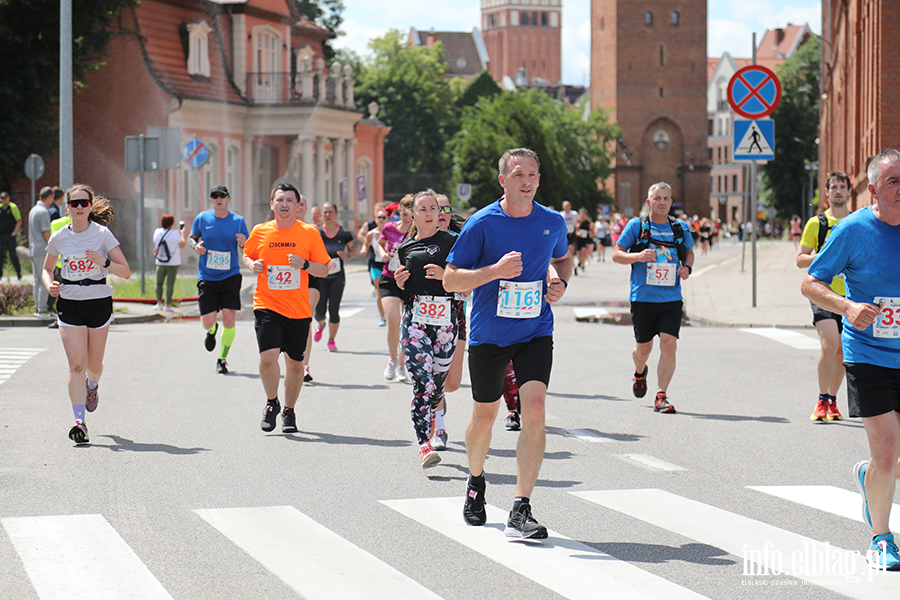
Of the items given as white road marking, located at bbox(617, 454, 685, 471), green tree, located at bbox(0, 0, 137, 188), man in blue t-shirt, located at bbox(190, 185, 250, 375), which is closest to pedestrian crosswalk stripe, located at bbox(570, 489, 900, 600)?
white road marking, located at bbox(617, 454, 685, 471)

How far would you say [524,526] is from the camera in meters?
5.88

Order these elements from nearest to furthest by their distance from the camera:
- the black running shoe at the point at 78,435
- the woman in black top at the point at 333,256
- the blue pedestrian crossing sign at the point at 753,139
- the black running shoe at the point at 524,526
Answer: the black running shoe at the point at 524,526, the black running shoe at the point at 78,435, the woman in black top at the point at 333,256, the blue pedestrian crossing sign at the point at 753,139

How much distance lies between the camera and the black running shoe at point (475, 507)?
20.5 ft

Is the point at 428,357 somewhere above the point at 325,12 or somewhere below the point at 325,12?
below

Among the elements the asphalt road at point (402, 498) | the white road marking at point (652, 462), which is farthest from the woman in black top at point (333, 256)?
the white road marking at point (652, 462)

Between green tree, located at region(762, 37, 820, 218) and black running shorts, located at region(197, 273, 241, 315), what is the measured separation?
81.3 metres

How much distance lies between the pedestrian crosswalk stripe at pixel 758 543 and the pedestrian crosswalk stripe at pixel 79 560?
2.58 meters

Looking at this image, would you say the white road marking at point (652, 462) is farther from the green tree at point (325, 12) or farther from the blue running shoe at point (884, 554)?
the green tree at point (325, 12)

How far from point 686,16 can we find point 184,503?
10143cm

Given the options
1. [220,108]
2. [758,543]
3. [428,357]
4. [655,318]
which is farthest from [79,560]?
[220,108]

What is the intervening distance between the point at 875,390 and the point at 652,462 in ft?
8.89

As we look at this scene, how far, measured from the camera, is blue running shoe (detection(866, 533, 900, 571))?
5.32 meters

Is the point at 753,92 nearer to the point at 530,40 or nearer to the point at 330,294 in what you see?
the point at 330,294

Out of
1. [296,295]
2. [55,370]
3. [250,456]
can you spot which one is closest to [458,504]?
[250,456]
